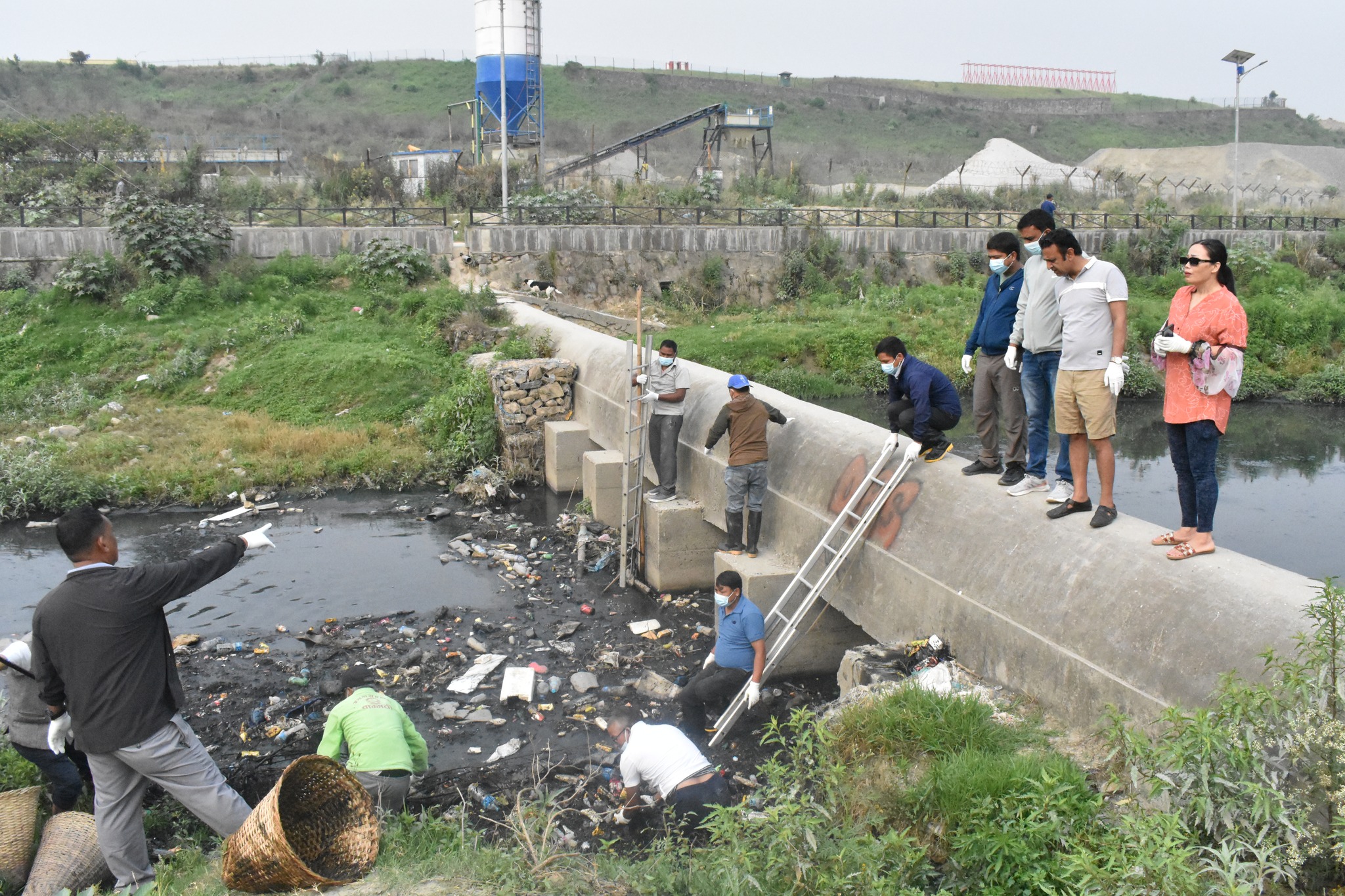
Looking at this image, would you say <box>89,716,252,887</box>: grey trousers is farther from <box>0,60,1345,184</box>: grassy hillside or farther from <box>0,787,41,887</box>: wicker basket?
Result: <box>0,60,1345,184</box>: grassy hillside

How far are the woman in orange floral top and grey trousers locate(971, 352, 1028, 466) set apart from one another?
1.47m

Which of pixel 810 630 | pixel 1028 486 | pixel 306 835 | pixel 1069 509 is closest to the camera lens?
pixel 306 835

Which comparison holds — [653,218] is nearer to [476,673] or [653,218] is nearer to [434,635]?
[434,635]

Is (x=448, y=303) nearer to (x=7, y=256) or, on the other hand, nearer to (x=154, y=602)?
(x=7, y=256)

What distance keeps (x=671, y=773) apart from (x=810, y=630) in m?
2.46

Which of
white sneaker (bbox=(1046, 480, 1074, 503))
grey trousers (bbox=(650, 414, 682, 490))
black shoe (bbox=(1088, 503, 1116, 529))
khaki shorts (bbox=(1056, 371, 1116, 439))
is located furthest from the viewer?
grey trousers (bbox=(650, 414, 682, 490))

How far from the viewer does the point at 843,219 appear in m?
25.9

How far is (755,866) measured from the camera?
3.73 metres

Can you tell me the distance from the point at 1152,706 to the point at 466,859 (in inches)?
131

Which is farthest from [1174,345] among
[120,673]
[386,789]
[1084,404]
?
[120,673]

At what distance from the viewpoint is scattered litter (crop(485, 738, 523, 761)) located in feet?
21.6

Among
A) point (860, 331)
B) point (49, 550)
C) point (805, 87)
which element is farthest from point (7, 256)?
point (805, 87)

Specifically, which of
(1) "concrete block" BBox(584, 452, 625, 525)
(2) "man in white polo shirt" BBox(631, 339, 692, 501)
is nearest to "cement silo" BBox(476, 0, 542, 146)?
(1) "concrete block" BBox(584, 452, 625, 525)

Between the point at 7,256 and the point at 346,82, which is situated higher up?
the point at 346,82
